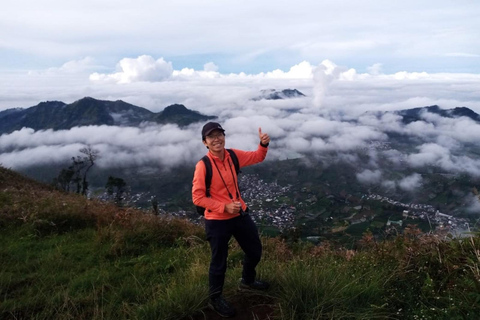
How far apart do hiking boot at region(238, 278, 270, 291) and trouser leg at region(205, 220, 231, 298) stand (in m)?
0.43

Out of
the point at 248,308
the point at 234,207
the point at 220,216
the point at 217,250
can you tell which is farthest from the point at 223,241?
the point at 248,308

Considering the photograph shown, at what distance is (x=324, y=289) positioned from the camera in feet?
12.5

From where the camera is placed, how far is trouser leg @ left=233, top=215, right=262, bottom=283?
4121 millimetres

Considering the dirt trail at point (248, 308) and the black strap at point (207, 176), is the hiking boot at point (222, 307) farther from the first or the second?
the black strap at point (207, 176)

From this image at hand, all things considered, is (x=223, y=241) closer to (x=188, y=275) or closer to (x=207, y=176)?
(x=207, y=176)

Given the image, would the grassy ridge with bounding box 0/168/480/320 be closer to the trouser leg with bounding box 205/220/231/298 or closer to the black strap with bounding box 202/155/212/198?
the trouser leg with bounding box 205/220/231/298

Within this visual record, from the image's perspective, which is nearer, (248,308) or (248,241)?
(248,308)

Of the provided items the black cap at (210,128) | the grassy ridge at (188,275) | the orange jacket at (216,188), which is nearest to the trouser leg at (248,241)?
the orange jacket at (216,188)

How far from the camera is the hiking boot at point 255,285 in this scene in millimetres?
4301

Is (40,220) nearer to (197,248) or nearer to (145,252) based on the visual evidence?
(145,252)

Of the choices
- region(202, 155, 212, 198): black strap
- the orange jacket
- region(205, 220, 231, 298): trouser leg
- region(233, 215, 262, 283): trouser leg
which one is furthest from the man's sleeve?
region(205, 220, 231, 298): trouser leg

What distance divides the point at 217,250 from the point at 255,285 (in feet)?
2.64

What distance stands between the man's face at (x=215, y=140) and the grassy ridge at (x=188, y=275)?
1.86 meters

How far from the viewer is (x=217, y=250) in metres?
4.03
